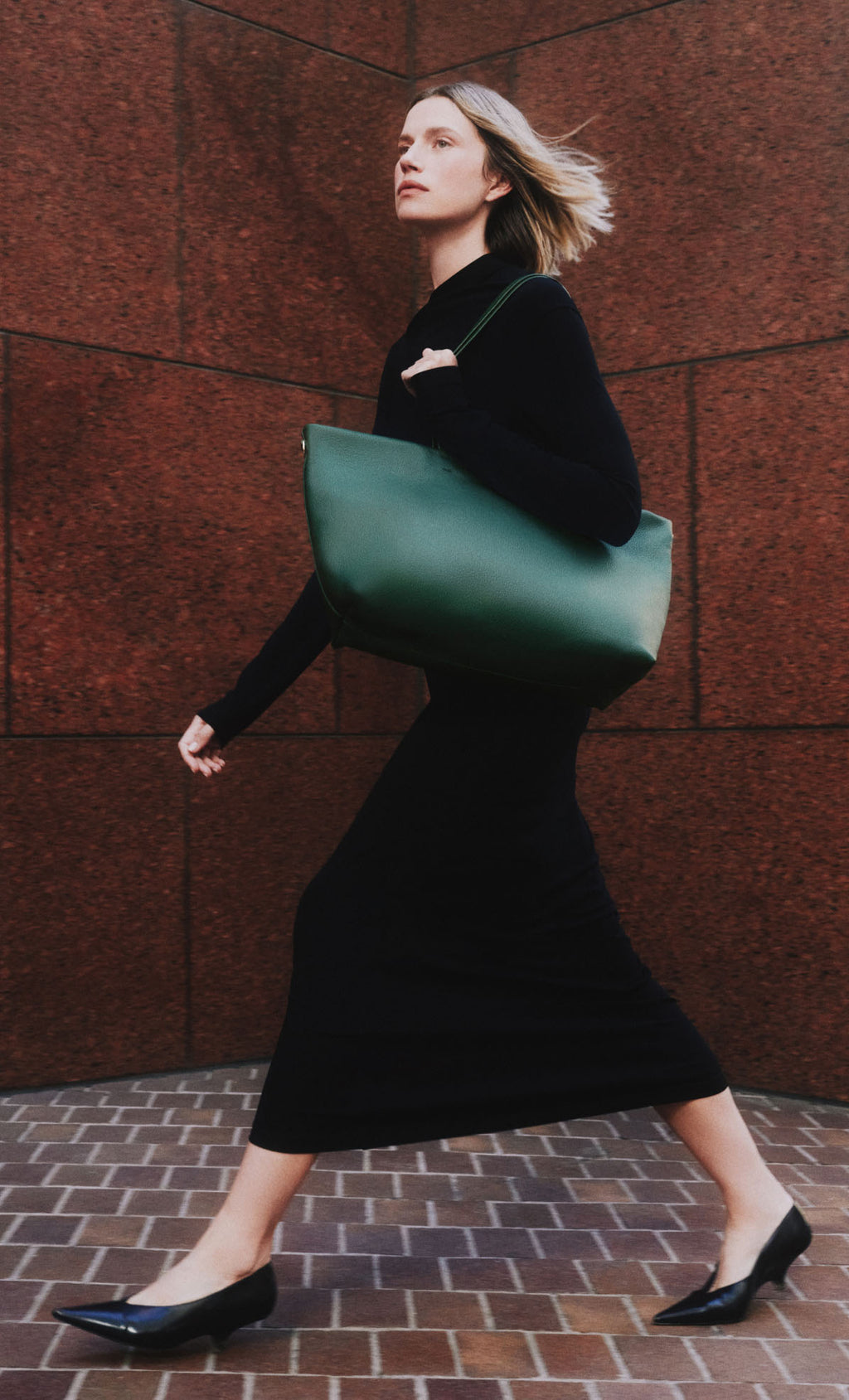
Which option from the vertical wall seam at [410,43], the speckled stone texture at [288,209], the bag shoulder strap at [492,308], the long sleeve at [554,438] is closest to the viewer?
the long sleeve at [554,438]

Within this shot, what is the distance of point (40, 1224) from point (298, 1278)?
0.69m

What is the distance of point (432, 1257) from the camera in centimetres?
296

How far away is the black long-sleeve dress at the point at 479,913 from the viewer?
2389 millimetres

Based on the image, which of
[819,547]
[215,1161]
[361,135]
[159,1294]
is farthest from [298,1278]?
[361,135]

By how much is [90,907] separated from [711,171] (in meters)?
2.99

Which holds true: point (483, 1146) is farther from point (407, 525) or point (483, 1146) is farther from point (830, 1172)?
point (407, 525)

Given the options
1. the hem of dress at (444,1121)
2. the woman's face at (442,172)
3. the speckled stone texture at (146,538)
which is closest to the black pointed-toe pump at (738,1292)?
the hem of dress at (444,1121)

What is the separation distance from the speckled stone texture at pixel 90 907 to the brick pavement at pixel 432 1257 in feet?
0.61

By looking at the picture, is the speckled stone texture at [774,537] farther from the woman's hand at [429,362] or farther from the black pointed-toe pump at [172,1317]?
the black pointed-toe pump at [172,1317]

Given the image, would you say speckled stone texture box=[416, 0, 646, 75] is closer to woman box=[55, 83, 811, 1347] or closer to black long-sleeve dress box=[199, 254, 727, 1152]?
woman box=[55, 83, 811, 1347]

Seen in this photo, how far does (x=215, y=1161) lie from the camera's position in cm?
361

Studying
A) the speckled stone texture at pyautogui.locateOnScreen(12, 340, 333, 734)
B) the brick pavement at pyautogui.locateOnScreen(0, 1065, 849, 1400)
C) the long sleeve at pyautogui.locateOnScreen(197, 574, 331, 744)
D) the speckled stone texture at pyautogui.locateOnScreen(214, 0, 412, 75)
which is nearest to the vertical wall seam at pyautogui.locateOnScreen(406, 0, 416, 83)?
the speckled stone texture at pyautogui.locateOnScreen(214, 0, 412, 75)

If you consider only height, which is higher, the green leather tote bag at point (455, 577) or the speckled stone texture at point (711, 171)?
the speckled stone texture at point (711, 171)

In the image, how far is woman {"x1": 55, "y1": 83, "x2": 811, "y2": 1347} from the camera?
7.75 ft
